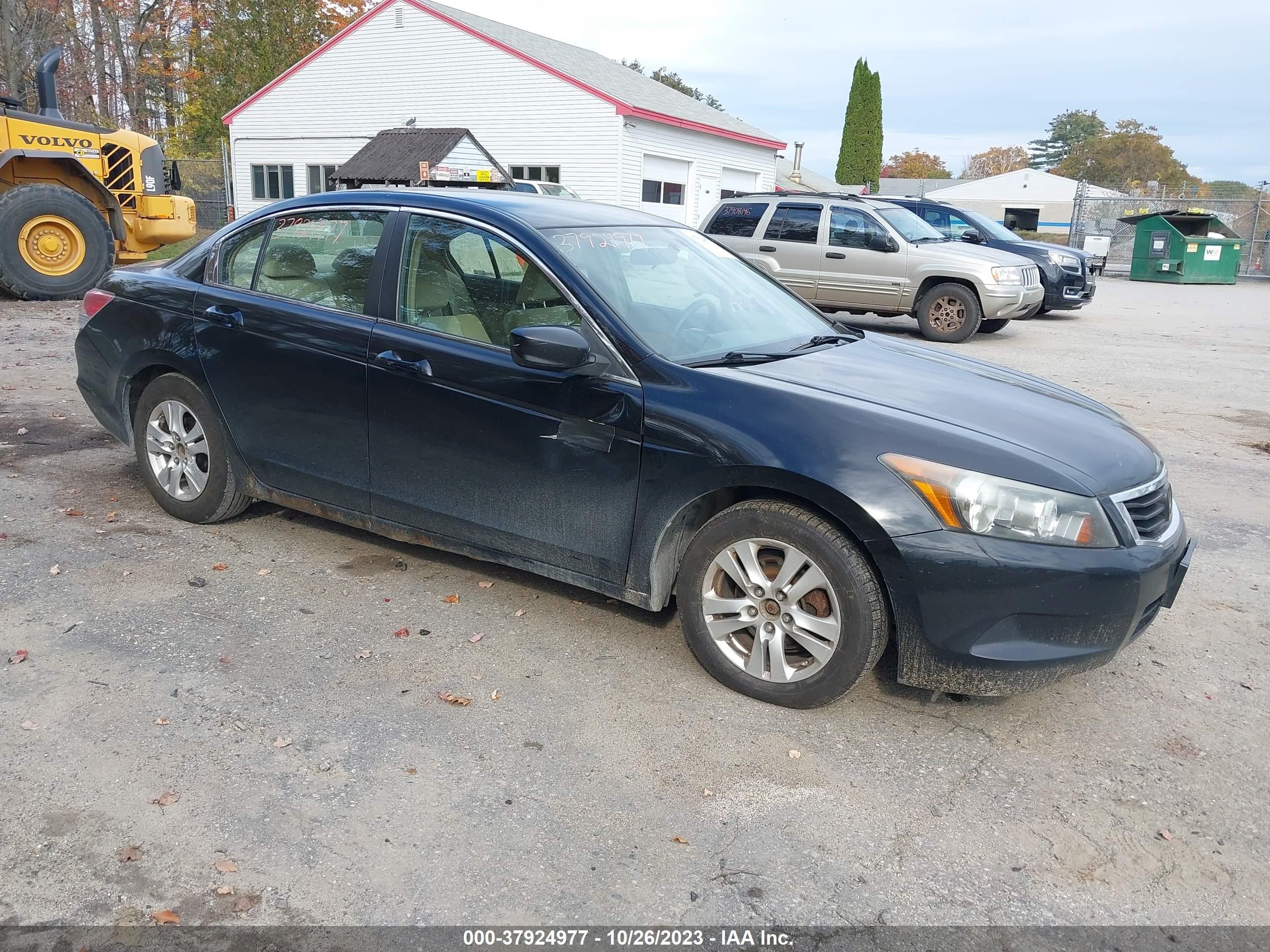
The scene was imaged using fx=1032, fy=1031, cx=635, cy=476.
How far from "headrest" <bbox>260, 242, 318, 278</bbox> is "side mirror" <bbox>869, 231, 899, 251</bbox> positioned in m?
10.3

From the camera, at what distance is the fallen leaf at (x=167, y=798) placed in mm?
2961

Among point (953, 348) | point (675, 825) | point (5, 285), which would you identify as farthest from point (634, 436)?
point (5, 285)

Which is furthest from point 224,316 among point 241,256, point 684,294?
point 684,294

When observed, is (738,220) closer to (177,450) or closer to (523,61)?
(177,450)

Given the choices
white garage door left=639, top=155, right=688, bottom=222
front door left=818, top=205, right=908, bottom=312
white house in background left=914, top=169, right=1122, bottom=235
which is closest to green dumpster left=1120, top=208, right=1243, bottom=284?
white garage door left=639, top=155, right=688, bottom=222

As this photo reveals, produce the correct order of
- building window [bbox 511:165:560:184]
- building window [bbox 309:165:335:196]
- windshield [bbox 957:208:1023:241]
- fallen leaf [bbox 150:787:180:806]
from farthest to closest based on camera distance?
building window [bbox 309:165:335:196] < building window [bbox 511:165:560:184] < windshield [bbox 957:208:1023:241] < fallen leaf [bbox 150:787:180:806]

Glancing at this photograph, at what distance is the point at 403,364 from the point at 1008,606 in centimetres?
247

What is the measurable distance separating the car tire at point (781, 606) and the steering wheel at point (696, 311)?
2.73 ft

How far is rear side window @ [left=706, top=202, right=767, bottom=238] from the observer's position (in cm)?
1444

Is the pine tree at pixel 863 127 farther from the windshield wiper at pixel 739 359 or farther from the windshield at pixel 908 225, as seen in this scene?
the windshield wiper at pixel 739 359

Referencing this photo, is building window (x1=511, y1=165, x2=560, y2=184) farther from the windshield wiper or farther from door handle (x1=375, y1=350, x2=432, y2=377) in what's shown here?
the windshield wiper

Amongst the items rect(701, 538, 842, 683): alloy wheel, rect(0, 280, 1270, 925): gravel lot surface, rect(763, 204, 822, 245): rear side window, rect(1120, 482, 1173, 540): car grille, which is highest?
rect(763, 204, 822, 245): rear side window

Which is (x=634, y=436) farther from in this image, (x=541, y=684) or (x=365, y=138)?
(x=365, y=138)

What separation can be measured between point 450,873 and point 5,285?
12973 millimetres
